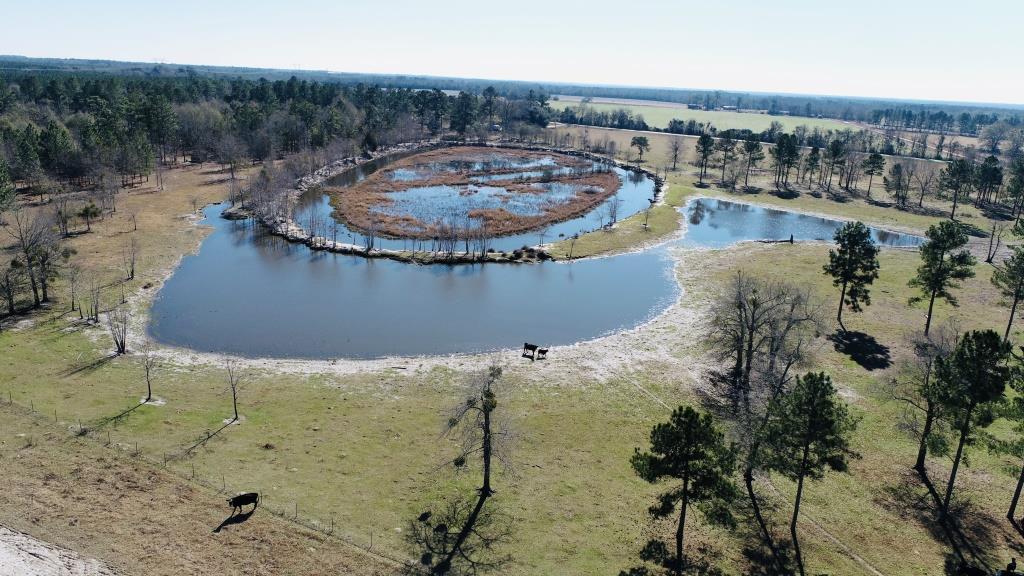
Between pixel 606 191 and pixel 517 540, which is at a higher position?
pixel 606 191

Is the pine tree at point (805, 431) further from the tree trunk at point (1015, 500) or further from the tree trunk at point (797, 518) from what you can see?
the tree trunk at point (1015, 500)

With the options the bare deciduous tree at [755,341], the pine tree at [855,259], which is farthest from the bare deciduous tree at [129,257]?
the pine tree at [855,259]

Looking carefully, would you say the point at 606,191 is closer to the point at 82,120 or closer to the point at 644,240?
the point at 644,240

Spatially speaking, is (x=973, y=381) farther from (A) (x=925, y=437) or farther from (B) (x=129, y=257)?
(B) (x=129, y=257)

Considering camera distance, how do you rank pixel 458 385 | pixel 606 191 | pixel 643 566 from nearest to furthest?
pixel 643 566, pixel 458 385, pixel 606 191

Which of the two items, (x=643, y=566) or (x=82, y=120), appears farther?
(x=82, y=120)

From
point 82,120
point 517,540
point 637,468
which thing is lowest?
point 517,540

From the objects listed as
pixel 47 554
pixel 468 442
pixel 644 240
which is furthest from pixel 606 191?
pixel 47 554
